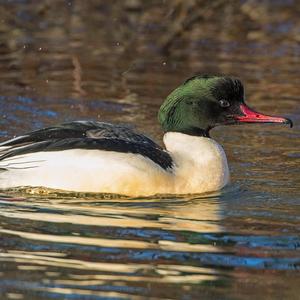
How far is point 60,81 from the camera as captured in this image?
14094 millimetres

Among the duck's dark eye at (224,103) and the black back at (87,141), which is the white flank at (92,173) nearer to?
the black back at (87,141)

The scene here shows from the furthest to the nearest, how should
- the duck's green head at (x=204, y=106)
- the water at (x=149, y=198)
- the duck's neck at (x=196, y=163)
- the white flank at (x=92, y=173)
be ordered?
the duck's green head at (x=204, y=106) → the duck's neck at (x=196, y=163) → the white flank at (x=92, y=173) → the water at (x=149, y=198)

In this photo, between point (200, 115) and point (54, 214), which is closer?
point (54, 214)

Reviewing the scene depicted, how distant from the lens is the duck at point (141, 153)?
8.95 meters

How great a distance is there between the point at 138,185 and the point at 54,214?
0.79 meters

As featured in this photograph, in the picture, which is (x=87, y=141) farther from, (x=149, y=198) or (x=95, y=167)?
(x=149, y=198)

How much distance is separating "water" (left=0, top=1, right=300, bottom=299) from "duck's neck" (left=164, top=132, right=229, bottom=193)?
11 cm

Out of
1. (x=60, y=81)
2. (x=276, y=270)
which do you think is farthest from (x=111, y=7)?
(x=276, y=270)

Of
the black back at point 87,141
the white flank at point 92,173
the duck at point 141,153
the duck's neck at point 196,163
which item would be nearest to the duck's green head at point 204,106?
the duck at point 141,153

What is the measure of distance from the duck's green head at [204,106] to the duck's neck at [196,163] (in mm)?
101

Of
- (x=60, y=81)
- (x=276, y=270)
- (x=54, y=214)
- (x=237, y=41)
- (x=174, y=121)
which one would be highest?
(x=237, y=41)

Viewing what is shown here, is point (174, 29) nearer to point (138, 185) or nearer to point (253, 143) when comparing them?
point (253, 143)

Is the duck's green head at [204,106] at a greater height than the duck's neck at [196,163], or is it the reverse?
the duck's green head at [204,106]

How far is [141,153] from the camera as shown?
901 centimetres
